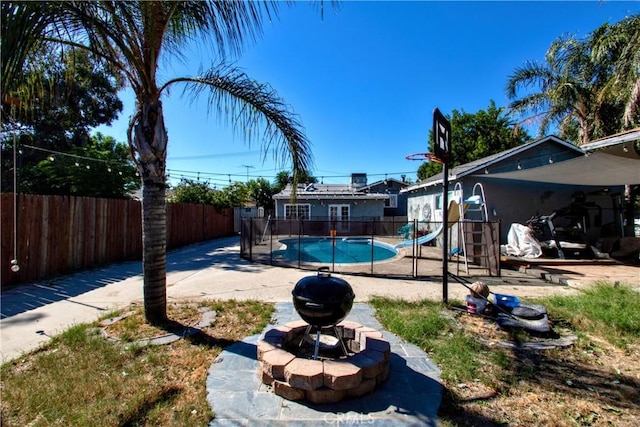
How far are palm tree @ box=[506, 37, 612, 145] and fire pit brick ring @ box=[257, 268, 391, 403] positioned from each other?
14.4 metres

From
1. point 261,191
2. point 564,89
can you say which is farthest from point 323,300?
point 261,191

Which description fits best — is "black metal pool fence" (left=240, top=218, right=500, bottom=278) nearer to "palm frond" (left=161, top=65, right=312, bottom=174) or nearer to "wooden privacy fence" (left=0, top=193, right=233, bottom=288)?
"palm frond" (left=161, top=65, right=312, bottom=174)

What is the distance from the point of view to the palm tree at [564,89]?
12852mm

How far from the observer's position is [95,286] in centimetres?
615

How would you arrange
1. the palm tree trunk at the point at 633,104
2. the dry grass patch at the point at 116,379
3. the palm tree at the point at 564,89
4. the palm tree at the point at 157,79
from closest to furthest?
1. the dry grass patch at the point at 116,379
2. the palm tree at the point at 157,79
3. the palm tree trunk at the point at 633,104
4. the palm tree at the point at 564,89

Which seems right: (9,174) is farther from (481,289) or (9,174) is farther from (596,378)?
(596,378)

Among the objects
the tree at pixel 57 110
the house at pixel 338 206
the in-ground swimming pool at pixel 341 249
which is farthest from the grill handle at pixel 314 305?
the house at pixel 338 206

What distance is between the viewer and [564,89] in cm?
1298

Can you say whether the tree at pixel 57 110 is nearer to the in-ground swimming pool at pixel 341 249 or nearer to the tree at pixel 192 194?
the tree at pixel 192 194

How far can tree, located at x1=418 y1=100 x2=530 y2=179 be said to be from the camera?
2502 cm

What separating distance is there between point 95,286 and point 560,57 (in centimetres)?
1879

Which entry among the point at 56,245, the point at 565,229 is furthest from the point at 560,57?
the point at 56,245

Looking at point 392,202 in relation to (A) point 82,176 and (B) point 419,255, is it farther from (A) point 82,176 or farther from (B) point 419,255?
(A) point 82,176

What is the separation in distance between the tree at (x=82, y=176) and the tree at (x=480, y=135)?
887 inches
